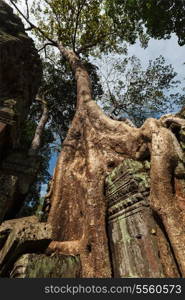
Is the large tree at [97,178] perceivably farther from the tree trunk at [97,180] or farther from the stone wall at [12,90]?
the stone wall at [12,90]

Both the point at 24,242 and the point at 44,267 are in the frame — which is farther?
the point at 24,242

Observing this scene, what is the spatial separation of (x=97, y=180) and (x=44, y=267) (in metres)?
1.19

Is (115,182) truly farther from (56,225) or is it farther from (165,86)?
(165,86)

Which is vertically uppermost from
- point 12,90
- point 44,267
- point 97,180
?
point 12,90

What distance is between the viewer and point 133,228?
212cm

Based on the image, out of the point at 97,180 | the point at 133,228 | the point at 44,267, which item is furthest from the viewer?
the point at 97,180

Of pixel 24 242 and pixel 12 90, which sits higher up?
pixel 12 90

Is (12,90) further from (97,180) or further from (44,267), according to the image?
(44,267)

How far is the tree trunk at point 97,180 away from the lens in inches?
79.0

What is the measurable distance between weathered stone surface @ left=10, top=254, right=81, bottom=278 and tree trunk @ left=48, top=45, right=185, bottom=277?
0.16m

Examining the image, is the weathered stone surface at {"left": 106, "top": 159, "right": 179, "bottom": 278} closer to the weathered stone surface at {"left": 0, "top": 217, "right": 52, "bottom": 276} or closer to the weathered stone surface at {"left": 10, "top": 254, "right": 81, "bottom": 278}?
the weathered stone surface at {"left": 10, "top": 254, "right": 81, "bottom": 278}

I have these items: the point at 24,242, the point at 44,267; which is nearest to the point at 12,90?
the point at 24,242

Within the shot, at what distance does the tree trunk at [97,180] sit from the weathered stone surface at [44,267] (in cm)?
16

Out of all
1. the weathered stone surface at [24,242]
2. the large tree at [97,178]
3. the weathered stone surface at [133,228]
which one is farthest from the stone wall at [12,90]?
the weathered stone surface at [133,228]
